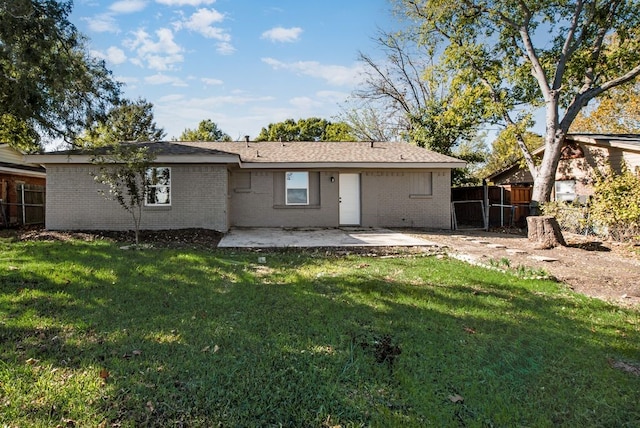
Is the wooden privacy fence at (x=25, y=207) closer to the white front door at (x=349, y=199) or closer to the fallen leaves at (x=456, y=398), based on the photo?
the white front door at (x=349, y=199)

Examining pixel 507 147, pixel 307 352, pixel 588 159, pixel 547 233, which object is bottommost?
pixel 307 352

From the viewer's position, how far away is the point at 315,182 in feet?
44.7

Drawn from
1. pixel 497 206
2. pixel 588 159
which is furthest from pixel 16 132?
pixel 588 159

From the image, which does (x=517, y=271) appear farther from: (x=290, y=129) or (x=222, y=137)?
(x=222, y=137)

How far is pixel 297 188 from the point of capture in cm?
1356

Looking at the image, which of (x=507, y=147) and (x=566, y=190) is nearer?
(x=566, y=190)

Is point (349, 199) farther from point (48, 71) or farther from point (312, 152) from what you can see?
point (48, 71)

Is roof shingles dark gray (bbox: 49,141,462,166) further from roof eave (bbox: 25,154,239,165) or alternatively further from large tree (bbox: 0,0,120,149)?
large tree (bbox: 0,0,120,149)

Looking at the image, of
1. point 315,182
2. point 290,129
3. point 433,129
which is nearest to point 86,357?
point 315,182

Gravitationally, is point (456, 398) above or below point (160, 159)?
below

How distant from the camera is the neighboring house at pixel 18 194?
13.9 m

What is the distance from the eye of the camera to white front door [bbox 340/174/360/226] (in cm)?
1384

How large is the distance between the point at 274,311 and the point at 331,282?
4.79 feet

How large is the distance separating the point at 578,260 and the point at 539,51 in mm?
11076
